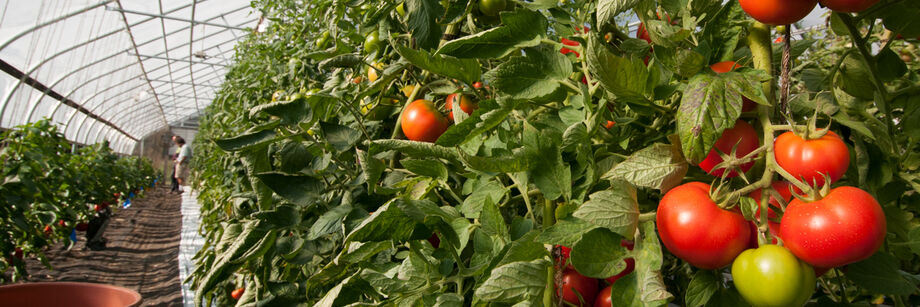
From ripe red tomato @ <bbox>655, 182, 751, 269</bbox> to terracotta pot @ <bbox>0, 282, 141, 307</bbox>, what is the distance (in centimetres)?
142

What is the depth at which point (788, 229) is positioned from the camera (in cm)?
29

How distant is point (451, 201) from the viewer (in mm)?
650

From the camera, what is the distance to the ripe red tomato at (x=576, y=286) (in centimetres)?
47

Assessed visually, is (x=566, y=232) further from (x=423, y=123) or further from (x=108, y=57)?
(x=108, y=57)

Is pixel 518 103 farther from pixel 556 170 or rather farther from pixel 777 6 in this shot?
pixel 777 6

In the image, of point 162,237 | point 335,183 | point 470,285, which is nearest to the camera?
point 470,285

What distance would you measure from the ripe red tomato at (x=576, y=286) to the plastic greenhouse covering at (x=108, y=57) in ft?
15.8

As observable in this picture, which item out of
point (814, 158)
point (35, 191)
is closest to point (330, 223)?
point (814, 158)

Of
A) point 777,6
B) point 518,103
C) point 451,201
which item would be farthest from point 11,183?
point 777,6

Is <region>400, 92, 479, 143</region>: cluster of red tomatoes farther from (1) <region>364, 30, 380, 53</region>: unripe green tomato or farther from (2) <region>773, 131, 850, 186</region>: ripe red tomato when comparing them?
(2) <region>773, 131, 850, 186</region>: ripe red tomato

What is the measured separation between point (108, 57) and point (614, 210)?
1131cm

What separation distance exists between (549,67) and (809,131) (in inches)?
6.9

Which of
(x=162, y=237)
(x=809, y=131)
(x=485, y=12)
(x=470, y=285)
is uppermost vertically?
(x=485, y=12)

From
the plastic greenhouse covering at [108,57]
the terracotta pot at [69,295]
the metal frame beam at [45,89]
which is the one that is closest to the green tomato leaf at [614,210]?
the terracotta pot at [69,295]
